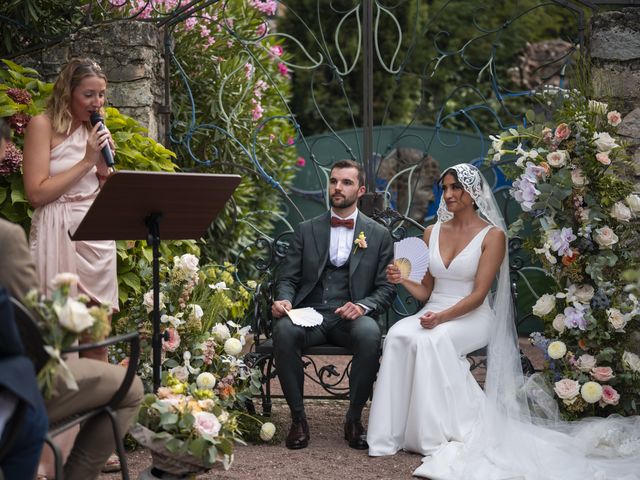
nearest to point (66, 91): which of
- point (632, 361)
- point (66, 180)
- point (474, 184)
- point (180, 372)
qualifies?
point (66, 180)

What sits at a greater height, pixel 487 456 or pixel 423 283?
pixel 423 283

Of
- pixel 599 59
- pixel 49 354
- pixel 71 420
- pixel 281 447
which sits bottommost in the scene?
pixel 281 447

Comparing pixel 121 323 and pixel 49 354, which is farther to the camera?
pixel 121 323

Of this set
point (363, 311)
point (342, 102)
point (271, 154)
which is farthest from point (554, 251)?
point (342, 102)

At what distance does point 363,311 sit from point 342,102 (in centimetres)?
642

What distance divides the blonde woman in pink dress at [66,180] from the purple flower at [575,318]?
238cm

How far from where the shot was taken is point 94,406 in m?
3.22

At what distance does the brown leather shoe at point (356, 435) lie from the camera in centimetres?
488

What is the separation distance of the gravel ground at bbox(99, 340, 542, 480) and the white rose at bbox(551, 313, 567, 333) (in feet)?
3.42

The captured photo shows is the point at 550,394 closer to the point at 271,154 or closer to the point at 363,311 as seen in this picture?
the point at 363,311

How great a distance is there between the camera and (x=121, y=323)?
15.9 feet

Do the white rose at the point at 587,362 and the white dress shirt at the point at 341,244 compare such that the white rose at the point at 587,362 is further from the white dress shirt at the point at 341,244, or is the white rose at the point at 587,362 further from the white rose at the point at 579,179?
the white dress shirt at the point at 341,244

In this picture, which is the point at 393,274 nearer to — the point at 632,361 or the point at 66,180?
the point at 632,361

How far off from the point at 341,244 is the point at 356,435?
1.07 m
